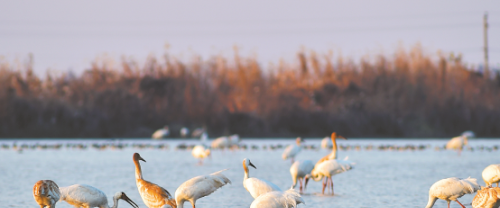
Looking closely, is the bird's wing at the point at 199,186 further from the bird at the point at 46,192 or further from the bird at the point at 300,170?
the bird at the point at 300,170

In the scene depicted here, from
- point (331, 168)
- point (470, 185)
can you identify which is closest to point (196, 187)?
point (470, 185)

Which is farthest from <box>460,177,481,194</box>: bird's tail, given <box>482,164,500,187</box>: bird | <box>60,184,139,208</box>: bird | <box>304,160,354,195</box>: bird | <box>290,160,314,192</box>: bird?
<box>60,184,139,208</box>: bird

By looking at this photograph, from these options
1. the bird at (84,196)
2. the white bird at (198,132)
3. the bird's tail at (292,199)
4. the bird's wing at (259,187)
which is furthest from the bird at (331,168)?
the white bird at (198,132)

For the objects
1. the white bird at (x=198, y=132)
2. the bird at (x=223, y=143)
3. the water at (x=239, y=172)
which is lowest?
the water at (x=239, y=172)

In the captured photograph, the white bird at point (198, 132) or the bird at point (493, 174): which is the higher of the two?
the white bird at point (198, 132)

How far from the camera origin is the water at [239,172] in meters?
10.8

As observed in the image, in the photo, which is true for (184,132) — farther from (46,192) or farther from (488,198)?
(488,198)

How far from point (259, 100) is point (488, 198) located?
25757 mm

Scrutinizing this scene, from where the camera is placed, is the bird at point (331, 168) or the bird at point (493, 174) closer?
the bird at point (493, 174)

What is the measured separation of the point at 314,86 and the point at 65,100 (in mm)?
12716

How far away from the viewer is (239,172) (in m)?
15.6

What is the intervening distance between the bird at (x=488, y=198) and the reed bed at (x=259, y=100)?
2330 cm

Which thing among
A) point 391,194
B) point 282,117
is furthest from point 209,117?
point 391,194

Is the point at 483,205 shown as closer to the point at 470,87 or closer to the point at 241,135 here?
the point at 241,135
